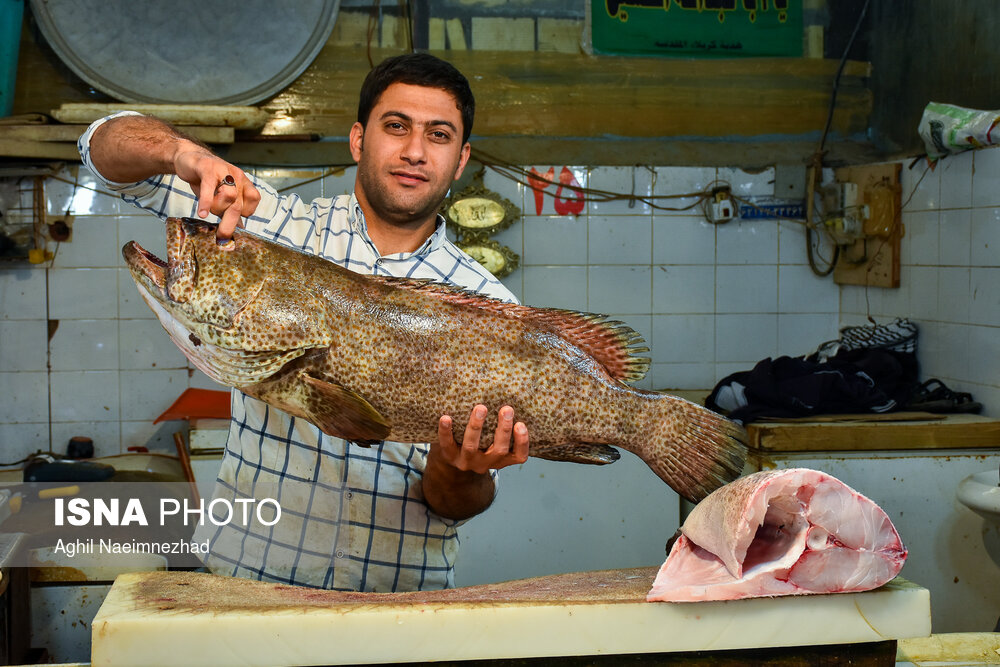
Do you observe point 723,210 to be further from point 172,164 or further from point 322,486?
point 172,164

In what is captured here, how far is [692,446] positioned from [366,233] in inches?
35.9

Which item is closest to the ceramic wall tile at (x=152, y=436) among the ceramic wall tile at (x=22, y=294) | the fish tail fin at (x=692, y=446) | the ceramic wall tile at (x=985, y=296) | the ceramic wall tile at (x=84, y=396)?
the ceramic wall tile at (x=84, y=396)

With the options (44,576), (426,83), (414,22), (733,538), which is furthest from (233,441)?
(414,22)

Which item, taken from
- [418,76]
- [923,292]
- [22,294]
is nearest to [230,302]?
[418,76]

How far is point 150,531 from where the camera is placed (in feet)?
12.6

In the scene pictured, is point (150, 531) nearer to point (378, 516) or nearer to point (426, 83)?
point (378, 516)

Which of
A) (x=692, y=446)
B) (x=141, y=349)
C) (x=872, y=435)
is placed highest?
(x=141, y=349)

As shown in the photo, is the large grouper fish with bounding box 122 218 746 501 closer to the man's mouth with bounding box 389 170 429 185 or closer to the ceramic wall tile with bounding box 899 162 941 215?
the man's mouth with bounding box 389 170 429 185

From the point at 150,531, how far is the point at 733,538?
3.11m

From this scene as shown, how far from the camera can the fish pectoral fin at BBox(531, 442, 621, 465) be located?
170 centimetres

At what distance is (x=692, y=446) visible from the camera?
5.40 feet

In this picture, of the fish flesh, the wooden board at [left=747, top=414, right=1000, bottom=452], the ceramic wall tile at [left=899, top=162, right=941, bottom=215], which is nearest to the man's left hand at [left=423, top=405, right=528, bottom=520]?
A: the fish flesh

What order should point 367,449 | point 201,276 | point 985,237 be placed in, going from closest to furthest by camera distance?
point 201,276, point 367,449, point 985,237

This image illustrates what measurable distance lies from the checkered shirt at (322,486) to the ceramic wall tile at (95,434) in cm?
250
